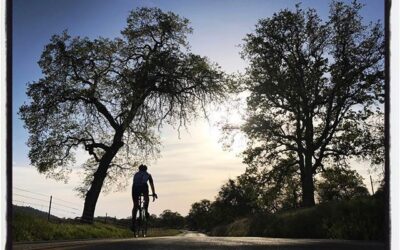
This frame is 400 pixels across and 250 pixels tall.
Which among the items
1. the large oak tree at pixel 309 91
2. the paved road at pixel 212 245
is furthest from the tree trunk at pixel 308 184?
the paved road at pixel 212 245

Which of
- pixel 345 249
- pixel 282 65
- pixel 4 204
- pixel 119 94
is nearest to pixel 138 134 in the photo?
pixel 119 94

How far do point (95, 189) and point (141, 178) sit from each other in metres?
11.9

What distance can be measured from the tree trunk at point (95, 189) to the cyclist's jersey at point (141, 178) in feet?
34.7

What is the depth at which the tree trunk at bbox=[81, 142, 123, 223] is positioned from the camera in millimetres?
23906

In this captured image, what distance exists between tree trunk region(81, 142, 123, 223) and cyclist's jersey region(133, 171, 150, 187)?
1057 centimetres

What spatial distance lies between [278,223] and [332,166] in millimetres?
7733

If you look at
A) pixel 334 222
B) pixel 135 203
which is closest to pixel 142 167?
pixel 135 203

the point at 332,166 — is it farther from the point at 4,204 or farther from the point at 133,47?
the point at 4,204

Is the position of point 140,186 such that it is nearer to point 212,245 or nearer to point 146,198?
point 146,198

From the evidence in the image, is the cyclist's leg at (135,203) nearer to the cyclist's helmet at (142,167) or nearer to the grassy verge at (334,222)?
the cyclist's helmet at (142,167)

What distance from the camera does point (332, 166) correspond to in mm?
26969

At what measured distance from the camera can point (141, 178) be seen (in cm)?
1327

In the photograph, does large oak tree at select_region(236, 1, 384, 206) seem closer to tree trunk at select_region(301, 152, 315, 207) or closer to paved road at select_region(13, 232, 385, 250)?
tree trunk at select_region(301, 152, 315, 207)

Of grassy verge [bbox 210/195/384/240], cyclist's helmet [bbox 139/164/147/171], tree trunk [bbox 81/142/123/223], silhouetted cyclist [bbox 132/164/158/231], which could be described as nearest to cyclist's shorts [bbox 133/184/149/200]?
silhouetted cyclist [bbox 132/164/158/231]
